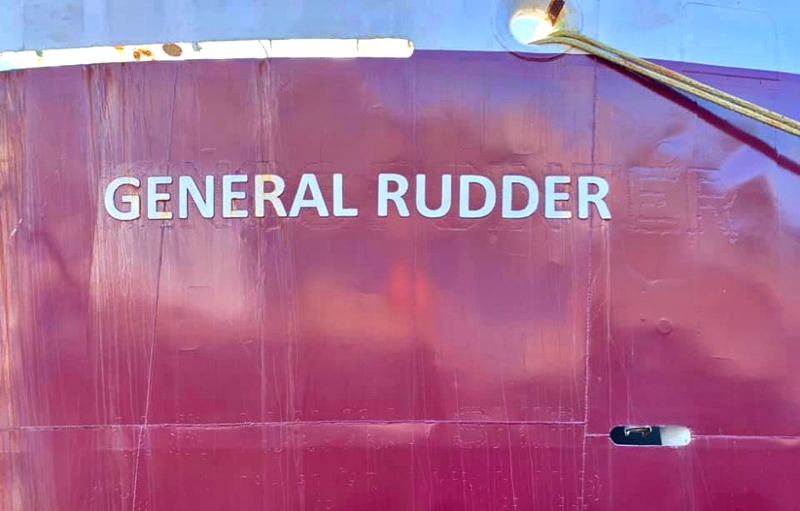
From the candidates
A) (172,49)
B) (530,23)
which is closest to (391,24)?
(530,23)

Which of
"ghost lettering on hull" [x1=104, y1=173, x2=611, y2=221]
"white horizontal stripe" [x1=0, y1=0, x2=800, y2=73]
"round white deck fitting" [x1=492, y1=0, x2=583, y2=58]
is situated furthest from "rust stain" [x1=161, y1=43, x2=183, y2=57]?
"round white deck fitting" [x1=492, y1=0, x2=583, y2=58]

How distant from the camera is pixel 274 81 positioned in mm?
3086

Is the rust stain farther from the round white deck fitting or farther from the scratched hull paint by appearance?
the round white deck fitting

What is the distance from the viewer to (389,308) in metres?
3.05

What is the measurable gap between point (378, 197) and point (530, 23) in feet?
3.73

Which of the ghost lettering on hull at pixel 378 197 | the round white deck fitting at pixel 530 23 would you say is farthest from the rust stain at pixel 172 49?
the round white deck fitting at pixel 530 23

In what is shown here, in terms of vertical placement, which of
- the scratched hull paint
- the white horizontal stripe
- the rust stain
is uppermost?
the white horizontal stripe

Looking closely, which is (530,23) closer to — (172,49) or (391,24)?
(391,24)

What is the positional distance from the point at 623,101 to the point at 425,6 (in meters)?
1.07

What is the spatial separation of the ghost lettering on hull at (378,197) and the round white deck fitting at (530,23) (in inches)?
24.6

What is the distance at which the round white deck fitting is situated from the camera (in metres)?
3.11

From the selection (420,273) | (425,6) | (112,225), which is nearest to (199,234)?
(112,225)

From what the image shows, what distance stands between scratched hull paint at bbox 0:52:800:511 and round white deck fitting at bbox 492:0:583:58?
79mm

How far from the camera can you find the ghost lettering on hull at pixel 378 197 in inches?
120
